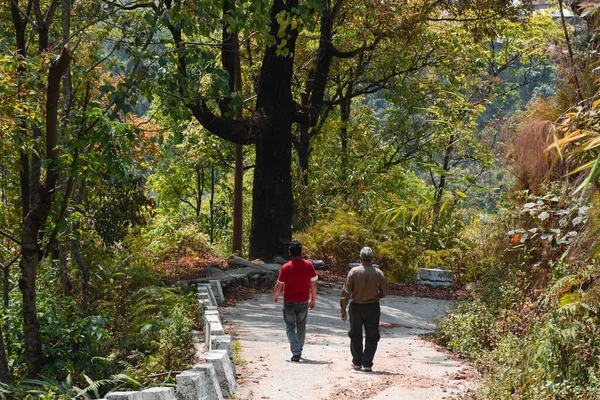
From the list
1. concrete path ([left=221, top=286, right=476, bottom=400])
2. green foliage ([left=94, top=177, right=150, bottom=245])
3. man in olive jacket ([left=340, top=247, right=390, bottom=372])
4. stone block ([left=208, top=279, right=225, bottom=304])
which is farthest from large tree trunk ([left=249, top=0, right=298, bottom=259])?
man in olive jacket ([left=340, top=247, right=390, bottom=372])

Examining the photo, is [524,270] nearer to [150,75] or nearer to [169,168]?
[150,75]

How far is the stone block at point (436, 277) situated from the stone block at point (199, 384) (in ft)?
45.9

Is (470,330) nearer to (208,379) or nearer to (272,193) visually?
(208,379)

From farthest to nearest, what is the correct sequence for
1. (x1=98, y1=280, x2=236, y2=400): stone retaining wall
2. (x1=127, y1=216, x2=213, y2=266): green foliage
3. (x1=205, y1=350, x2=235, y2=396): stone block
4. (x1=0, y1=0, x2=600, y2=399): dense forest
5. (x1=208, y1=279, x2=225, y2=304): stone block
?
(x1=127, y1=216, x2=213, y2=266): green foliage, (x1=208, y1=279, x2=225, y2=304): stone block, (x1=0, y1=0, x2=600, y2=399): dense forest, (x1=205, y1=350, x2=235, y2=396): stone block, (x1=98, y1=280, x2=236, y2=400): stone retaining wall

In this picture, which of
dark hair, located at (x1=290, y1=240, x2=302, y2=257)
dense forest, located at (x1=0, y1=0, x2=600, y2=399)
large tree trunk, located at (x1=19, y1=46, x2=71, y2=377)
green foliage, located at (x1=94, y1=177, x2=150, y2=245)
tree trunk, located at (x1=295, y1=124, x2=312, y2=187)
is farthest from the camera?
tree trunk, located at (x1=295, y1=124, x2=312, y2=187)

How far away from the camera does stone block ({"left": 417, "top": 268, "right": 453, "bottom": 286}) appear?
2248 centimetres

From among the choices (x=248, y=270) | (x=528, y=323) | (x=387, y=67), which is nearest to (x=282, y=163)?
(x=248, y=270)

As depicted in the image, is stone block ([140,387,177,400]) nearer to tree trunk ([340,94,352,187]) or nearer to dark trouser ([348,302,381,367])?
dark trouser ([348,302,381,367])

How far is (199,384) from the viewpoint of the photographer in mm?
8586

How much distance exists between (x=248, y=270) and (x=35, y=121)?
8171mm

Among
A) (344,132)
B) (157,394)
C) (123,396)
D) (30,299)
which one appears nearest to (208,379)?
(157,394)

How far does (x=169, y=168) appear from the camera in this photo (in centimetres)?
3828

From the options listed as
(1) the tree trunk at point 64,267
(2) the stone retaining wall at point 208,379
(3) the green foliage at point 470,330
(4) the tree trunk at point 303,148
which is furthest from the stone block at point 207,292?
(4) the tree trunk at point 303,148

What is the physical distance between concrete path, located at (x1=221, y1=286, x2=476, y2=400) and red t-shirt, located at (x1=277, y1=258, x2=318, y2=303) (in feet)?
3.12
